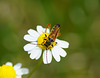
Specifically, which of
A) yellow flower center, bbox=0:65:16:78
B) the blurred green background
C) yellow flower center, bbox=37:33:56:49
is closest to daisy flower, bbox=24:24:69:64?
yellow flower center, bbox=37:33:56:49

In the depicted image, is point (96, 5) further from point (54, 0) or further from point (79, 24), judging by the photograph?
point (54, 0)

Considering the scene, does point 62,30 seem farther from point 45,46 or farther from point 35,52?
point 35,52

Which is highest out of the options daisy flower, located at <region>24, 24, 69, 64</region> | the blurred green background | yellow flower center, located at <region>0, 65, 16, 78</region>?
the blurred green background

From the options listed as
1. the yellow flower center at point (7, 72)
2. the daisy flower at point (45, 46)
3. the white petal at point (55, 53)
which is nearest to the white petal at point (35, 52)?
the daisy flower at point (45, 46)

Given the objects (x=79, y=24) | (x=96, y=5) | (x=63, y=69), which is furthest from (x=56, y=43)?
(x=96, y=5)

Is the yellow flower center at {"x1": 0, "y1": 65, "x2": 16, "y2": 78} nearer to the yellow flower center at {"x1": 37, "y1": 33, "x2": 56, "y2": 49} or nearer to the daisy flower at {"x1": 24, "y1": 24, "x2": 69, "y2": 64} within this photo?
the daisy flower at {"x1": 24, "y1": 24, "x2": 69, "y2": 64}

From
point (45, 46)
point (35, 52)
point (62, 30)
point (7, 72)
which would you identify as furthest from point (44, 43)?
point (62, 30)

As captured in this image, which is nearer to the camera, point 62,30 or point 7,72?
point 7,72

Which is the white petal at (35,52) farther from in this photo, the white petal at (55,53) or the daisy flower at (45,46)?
the white petal at (55,53)

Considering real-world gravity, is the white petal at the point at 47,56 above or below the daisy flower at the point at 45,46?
below
